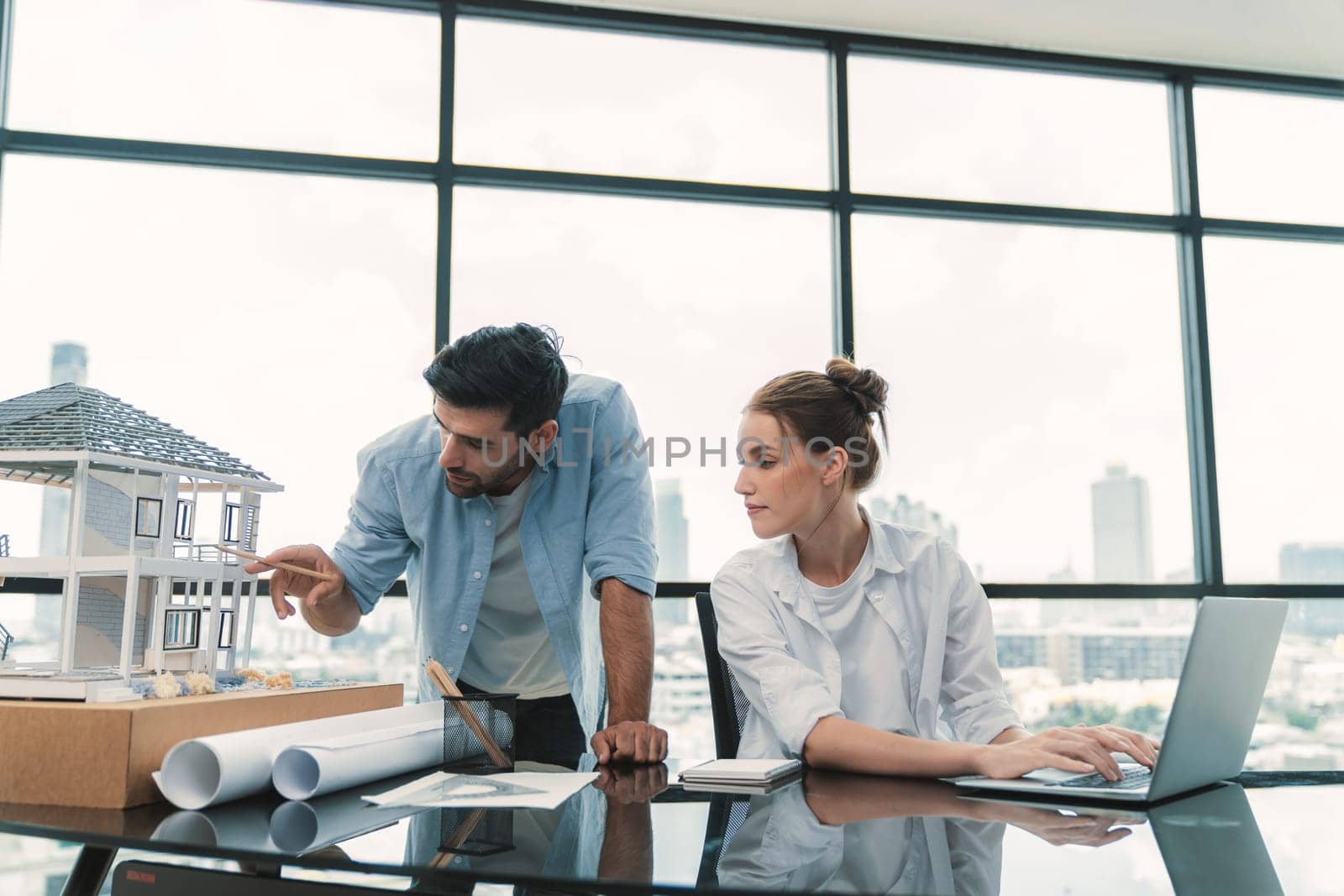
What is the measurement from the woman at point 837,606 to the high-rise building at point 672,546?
1.37 meters

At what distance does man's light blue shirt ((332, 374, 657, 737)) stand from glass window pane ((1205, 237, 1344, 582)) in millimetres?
2571

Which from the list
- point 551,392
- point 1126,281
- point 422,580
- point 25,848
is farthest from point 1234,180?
point 25,848

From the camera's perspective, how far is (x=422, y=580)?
200cm

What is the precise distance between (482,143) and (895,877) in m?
2.90

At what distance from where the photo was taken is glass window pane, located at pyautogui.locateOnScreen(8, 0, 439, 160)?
3.11 metres

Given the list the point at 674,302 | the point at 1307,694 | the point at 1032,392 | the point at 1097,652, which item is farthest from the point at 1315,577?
the point at 674,302

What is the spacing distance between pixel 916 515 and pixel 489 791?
2.58m

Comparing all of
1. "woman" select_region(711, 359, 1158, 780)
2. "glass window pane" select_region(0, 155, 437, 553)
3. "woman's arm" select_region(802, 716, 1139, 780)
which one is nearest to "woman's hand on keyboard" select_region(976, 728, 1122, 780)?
"woman's arm" select_region(802, 716, 1139, 780)

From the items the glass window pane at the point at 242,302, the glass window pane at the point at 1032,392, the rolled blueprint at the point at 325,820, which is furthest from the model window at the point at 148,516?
the glass window pane at the point at 1032,392

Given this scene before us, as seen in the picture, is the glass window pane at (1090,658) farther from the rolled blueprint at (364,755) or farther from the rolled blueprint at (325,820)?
the rolled blueprint at (325,820)

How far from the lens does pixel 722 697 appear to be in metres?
1.77

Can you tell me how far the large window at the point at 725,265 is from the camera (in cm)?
311

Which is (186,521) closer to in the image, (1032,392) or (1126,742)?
(1126,742)

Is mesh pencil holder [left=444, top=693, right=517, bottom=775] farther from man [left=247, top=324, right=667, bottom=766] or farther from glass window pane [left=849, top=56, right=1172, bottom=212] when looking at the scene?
glass window pane [left=849, top=56, right=1172, bottom=212]
